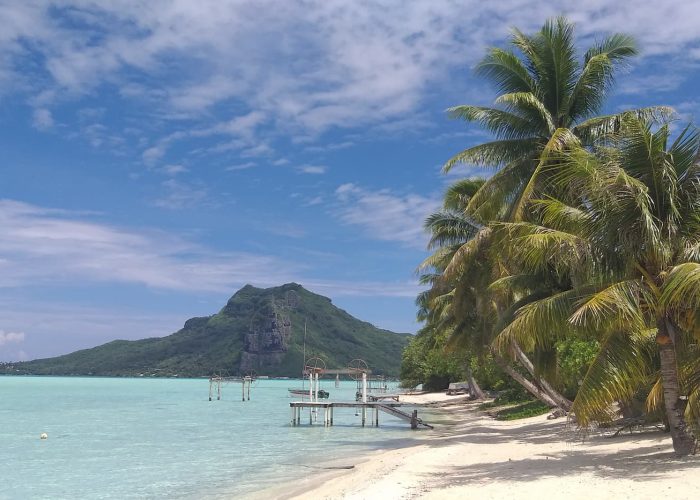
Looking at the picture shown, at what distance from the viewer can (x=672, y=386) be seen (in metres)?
11.0

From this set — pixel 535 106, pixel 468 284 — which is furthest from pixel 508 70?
pixel 468 284

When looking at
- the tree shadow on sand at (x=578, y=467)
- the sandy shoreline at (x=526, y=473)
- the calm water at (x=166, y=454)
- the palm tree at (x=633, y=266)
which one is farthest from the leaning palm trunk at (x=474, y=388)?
the palm tree at (x=633, y=266)

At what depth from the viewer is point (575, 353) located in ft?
63.7

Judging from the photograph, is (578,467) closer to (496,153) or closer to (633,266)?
(633,266)

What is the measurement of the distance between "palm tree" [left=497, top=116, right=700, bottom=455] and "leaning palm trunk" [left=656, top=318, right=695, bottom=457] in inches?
0.7

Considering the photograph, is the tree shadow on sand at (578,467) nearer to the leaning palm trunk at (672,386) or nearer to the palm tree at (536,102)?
the leaning palm trunk at (672,386)

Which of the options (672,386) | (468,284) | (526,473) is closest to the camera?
(672,386)

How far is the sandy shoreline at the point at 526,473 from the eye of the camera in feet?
33.4

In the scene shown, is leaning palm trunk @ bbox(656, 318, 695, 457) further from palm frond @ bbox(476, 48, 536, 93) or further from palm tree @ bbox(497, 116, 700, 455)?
palm frond @ bbox(476, 48, 536, 93)

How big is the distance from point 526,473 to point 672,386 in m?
3.41

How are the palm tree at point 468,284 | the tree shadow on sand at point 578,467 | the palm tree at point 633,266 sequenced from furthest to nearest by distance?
1. the palm tree at point 468,284
2. the tree shadow on sand at point 578,467
3. the palm tree at point 633,266

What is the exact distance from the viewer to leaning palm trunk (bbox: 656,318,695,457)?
1093 centimetres

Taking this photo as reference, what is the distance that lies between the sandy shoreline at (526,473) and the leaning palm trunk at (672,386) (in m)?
0.35

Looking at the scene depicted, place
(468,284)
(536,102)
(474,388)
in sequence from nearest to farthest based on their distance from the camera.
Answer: (536,102), (468,284), (474,388)
